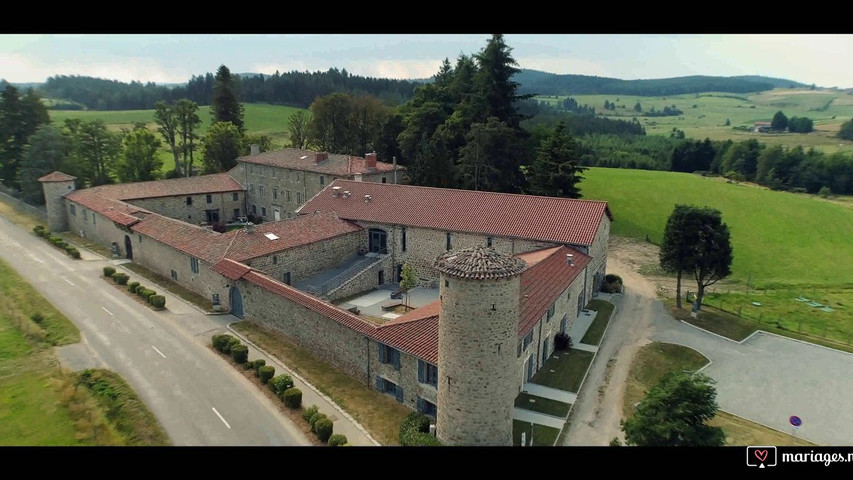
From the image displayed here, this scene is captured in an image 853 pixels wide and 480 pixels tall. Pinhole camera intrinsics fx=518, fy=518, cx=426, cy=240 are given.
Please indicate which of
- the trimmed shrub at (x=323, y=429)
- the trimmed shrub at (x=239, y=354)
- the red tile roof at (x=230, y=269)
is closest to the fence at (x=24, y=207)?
the red tile roof at (x=230, y=269)

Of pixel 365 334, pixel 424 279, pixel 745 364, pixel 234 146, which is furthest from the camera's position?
pixel 234 146

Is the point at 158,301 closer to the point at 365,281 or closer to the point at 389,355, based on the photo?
the point at 365,281

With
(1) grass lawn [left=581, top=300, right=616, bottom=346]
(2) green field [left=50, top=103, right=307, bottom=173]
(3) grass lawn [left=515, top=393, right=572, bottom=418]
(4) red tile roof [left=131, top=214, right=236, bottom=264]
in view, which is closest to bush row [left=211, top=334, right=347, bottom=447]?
(4) red tile roof [left=131, top=214, right=236, bottom=264]

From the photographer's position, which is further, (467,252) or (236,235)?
(236,235)

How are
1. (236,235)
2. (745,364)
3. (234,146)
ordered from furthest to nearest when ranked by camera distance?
(234,146) < (236,235) < (745,364)

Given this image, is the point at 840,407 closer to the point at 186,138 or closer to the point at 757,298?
the point at 757,298

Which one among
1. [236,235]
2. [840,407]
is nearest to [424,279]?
[236,235]

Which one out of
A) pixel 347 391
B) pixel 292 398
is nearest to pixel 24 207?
pixel 292 398
